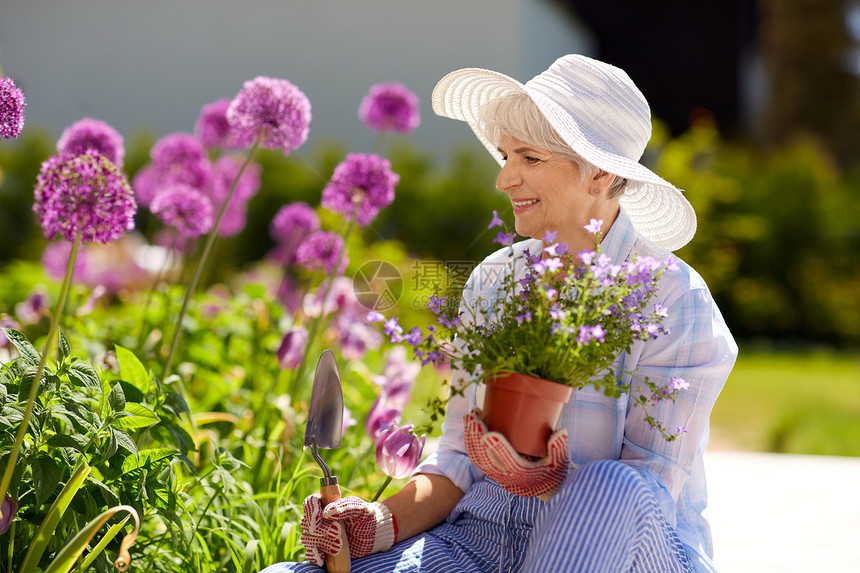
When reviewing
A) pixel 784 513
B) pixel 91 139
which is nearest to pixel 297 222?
pixel 91 139

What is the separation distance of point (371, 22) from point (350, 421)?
21.4 feet

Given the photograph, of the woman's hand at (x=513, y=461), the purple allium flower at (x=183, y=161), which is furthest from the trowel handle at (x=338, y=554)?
the purple allium flower at (x=183, y=161)

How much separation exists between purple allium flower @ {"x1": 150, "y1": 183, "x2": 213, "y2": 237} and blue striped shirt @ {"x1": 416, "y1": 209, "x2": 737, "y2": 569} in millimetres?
983

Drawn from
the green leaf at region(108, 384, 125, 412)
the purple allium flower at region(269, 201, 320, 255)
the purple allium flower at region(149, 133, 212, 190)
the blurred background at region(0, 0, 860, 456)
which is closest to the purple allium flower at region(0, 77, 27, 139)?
the green leaf at region(108, 384, 125, 412)

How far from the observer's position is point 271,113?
1817 mm

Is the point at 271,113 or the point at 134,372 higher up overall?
the point at 271,113

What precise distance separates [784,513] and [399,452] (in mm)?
2041

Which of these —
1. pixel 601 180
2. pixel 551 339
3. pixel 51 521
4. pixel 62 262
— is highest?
pixel 601 180

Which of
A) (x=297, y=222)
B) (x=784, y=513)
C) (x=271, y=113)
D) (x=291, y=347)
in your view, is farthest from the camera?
(x=784, y=513)

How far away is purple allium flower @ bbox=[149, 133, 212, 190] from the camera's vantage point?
238 centimetres

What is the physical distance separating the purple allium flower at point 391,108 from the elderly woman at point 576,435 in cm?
57

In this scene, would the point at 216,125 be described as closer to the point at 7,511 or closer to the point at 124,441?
the point at 124,441

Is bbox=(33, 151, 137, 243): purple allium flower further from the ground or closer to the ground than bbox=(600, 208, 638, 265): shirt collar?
closer to the ground

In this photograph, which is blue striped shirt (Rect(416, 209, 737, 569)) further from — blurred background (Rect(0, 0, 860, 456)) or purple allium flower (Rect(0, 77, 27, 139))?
blurred background (Rect(0, 0, 860, 456))
